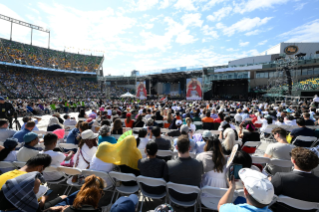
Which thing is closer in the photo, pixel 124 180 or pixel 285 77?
pixel 124 180

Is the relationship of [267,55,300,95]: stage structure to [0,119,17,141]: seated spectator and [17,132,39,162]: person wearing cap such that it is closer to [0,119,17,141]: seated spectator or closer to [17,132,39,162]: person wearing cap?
[17,132,39,162]: person wearing cap

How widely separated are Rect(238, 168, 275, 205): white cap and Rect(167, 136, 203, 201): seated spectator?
3.59 ft

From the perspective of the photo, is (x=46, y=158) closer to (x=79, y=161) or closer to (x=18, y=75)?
(x=79, y=161)

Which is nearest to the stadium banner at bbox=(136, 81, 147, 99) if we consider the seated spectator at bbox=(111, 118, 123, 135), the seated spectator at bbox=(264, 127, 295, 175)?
the seated spectator at bbox=(111, 118, 123, 135)

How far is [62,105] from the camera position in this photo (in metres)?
18.5

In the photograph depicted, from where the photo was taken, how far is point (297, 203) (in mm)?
1998

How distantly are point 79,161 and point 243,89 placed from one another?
36.1 meters

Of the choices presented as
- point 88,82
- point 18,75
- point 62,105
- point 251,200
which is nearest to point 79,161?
point 251,200

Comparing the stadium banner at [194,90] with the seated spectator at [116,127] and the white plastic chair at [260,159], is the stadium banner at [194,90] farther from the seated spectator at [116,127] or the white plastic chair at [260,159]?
the white plastic chair at [260,159]

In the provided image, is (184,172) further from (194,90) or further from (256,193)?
(194,90)

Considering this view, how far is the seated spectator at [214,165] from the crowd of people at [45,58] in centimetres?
3715

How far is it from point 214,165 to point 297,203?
104 cm

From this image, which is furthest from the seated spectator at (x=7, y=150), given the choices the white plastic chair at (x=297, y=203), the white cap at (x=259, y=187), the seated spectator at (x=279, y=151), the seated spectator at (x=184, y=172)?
the seated spectator at (x=279, y=151)

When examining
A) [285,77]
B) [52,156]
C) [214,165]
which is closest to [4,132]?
[52,156]
